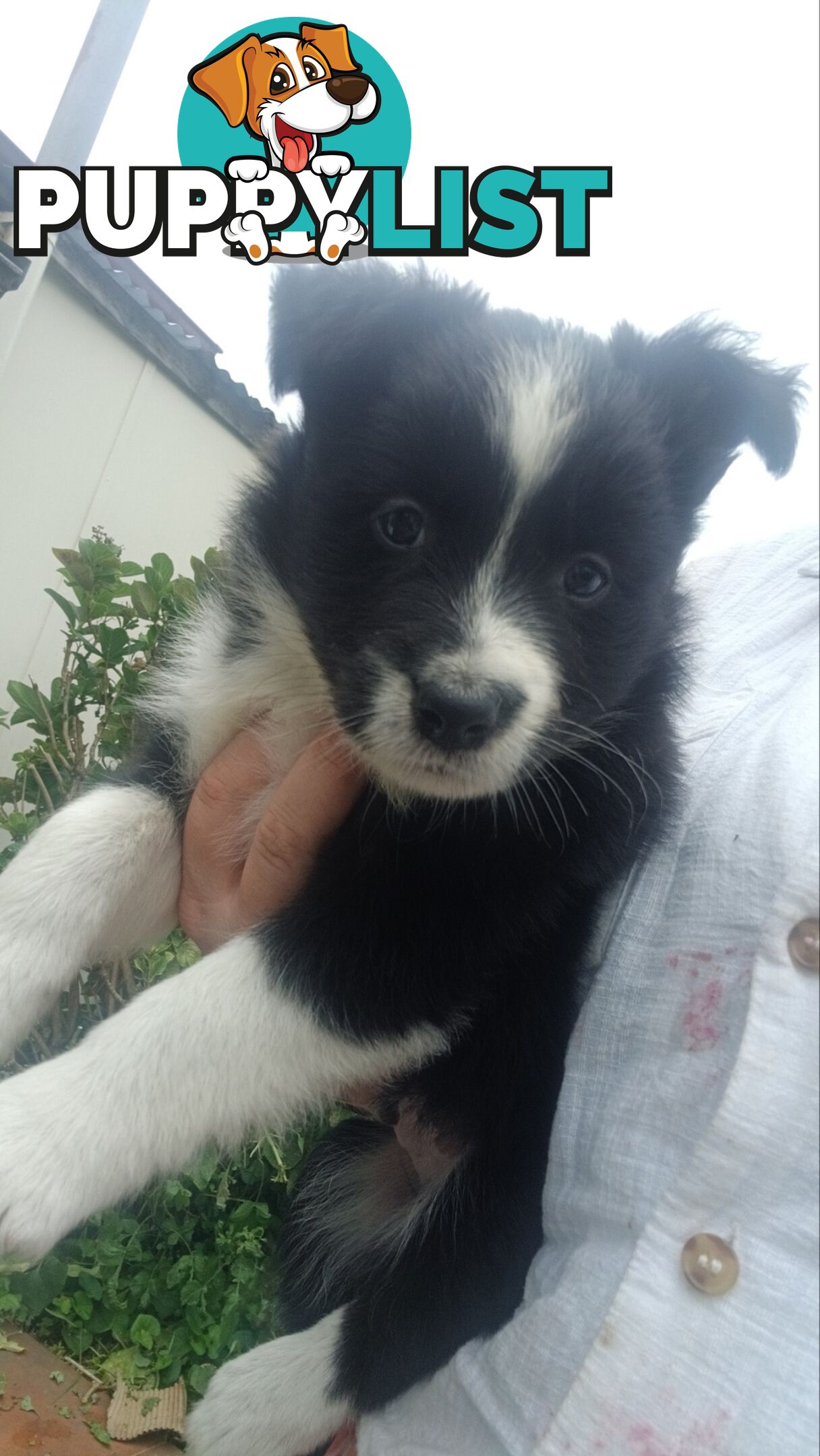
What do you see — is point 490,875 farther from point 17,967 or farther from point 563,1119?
point 17,967

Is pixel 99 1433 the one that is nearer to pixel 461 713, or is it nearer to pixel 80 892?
pixel 80 892

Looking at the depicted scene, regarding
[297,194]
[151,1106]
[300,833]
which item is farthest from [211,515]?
[151,1106]

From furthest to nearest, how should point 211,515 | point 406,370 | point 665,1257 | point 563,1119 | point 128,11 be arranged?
point 211,515
point 128,11
point 406,370
point 563,1119
point 665,1257

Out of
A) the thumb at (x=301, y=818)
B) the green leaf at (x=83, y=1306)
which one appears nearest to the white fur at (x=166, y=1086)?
the thumb at (x=301, y=818)

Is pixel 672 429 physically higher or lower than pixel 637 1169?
higher

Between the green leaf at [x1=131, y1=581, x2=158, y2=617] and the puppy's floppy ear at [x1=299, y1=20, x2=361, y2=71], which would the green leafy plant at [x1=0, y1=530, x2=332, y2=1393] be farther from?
the puppy's floppy ear at [x1=299, y1=20, x2=361, y2=71]

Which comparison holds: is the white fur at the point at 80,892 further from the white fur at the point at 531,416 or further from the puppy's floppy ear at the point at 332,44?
the puppy's floppy ear at the point at 332,44
